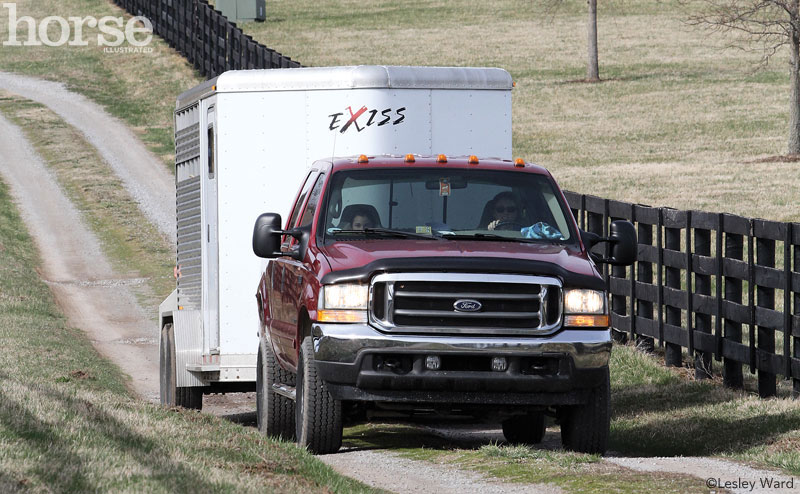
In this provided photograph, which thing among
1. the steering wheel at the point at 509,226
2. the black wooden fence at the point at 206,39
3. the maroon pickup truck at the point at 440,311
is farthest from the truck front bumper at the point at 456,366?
the black wooden fence at the point at 206,39

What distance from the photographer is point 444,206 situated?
9.54 meters

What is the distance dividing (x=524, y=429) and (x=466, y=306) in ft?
8.07

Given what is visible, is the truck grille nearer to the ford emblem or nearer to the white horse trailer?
the ford emblem

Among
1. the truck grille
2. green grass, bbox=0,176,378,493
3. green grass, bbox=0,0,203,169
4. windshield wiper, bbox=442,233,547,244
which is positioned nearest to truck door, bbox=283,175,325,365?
the truck grille

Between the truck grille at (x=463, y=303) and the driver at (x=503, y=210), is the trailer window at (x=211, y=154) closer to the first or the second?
the driver at (x=503, y=210)

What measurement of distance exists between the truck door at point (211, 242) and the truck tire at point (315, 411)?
2590mm

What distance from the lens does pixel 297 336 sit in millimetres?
9164

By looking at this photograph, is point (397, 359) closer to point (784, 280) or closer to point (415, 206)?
point (415, 206)

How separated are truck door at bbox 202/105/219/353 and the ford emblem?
3454 millimetres

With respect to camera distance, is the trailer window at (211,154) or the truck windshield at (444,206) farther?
the trailer window at (211,154)

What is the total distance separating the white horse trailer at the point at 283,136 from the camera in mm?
11086

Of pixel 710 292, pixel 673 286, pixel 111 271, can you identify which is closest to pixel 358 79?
pixel 710 292

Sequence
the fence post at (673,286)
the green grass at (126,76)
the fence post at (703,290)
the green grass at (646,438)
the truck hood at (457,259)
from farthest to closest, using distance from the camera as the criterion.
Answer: the green grass at (126,76) → the fence post at (673,286) → the fence post at (703,290) → the truck hood at (457,259) → the green grass at (646,438)

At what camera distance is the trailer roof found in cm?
1105
